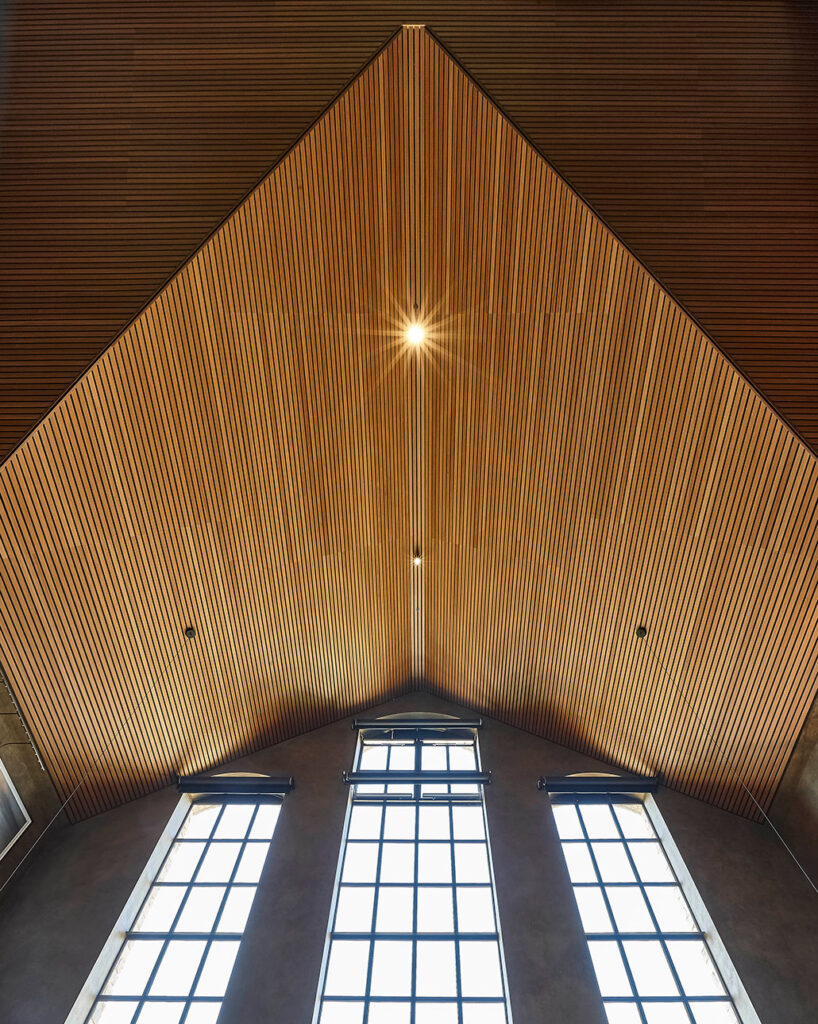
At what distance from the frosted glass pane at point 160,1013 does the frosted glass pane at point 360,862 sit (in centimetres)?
218

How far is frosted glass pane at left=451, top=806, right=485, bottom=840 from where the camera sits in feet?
25.8

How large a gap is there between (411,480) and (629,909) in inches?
243

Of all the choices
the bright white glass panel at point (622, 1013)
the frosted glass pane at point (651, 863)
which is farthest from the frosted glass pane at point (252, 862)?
the frosted glass pane at point (651, 863)

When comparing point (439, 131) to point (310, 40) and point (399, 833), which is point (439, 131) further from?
point (399, 833)

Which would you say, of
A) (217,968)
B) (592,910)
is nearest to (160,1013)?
(217,968)

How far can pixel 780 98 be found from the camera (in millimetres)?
5016

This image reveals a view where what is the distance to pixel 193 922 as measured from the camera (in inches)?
262

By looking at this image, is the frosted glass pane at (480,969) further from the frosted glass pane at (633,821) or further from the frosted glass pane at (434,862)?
the frosted glass pane at (633,821)

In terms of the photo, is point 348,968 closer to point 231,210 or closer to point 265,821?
point 265,821

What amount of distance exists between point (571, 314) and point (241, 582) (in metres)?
5.39

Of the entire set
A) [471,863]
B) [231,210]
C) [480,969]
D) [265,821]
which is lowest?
[480,969]

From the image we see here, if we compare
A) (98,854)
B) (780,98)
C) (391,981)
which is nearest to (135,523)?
(98,854)

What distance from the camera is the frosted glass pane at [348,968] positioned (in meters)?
6.00

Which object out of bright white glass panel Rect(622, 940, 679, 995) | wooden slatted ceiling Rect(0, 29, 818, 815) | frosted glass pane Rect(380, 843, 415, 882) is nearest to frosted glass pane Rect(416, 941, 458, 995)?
frosted glass pane Rect(380, 843, 415, 882)
